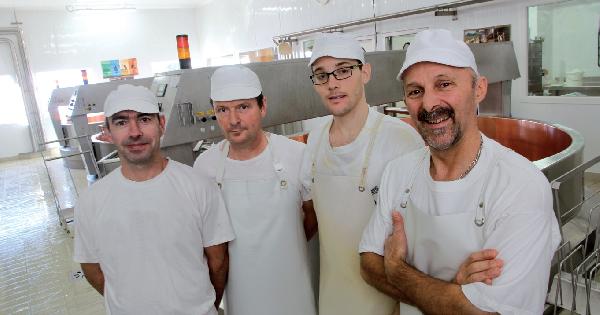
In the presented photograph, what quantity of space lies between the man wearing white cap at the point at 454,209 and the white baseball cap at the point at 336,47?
0.32m

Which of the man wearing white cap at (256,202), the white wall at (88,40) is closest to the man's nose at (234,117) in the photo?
the man wearing white cap at (256,202)

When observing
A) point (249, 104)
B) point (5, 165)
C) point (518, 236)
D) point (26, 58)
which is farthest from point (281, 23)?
point (518, 236)

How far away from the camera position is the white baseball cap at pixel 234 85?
1392 mm

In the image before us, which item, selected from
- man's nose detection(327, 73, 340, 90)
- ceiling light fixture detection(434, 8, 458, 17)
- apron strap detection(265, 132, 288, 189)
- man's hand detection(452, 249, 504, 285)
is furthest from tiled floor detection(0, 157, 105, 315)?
ceiling light fixture detection(434, 8, 458, 17)

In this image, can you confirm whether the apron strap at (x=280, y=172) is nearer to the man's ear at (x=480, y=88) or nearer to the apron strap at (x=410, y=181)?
the apron strap at (x=410, y=181)

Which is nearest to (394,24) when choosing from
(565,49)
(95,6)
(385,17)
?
(385,17)

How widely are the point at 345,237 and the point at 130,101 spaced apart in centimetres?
81

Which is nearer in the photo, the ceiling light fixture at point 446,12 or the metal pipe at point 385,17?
the metal pipe at point 385,17

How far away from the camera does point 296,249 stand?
1.50 meters

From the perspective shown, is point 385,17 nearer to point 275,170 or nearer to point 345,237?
point 275,170

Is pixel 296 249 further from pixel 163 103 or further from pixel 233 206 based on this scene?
pixel 163 103

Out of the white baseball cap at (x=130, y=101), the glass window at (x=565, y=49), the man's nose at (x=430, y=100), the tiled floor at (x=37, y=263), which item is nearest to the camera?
the man's nose at (x=430, y=100)

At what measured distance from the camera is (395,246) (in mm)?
1090

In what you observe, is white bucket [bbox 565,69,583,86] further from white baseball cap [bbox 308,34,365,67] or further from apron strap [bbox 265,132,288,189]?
apron strap [bbox 265,132,288,189]
